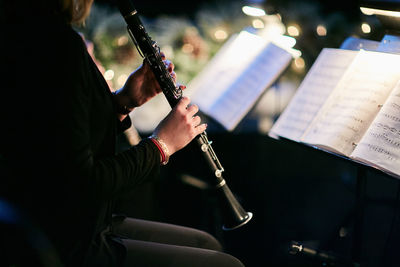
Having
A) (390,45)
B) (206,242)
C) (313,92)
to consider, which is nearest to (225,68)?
(313,92)

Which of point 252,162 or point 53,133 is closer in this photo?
point 53,133

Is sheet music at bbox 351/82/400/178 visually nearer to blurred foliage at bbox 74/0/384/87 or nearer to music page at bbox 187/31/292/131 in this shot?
music page at bbox 187/31/292/131

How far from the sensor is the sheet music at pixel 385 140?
44.4 inches

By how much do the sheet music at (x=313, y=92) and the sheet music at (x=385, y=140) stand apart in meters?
0.26

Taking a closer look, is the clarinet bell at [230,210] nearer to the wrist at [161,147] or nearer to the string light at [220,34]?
the wrist at [161,147]

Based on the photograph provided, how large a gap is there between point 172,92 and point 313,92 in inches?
21.9

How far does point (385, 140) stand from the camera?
116cm

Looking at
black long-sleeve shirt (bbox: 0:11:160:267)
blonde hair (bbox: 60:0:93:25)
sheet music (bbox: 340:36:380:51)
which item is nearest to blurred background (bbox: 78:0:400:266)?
sheet music (bbox: 340:36:380:51)

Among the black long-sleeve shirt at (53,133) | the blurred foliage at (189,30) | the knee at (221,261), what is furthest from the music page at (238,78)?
the blurred foliage at (189,30)

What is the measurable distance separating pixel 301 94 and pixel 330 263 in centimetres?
63

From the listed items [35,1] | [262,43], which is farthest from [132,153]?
[262,43]

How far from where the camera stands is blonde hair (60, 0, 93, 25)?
1.00m

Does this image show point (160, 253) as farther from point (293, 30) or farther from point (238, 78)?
point (293, 30)

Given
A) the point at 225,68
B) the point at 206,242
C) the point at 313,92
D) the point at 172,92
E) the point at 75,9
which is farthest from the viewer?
the point at 225,68
